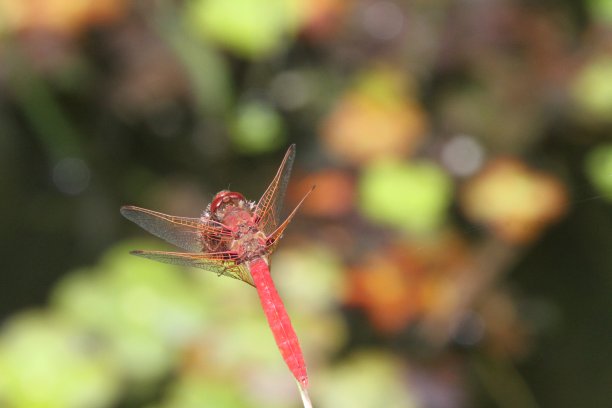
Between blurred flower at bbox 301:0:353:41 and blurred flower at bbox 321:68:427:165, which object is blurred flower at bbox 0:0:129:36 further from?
blurred flower at bbox 321:68:427:165

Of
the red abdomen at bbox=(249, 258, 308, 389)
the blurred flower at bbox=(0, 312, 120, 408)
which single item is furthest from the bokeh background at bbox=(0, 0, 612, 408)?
the red abdomen at bbox=(249, 258, 308, 389)

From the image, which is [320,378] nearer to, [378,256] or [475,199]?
[378,256]

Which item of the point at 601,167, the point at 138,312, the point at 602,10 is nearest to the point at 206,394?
the point at 138,312

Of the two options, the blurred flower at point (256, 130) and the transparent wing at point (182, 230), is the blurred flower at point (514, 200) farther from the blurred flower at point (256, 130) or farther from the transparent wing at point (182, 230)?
the transparent wing at point (182, 230)

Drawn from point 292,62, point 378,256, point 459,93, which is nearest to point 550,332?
point 378,256

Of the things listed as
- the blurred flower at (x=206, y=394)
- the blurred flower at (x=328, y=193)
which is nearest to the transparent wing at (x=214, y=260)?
the blurred flower at (x=206, y=394)

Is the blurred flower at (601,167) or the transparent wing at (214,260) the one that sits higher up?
the blurred flower at (601,167)
